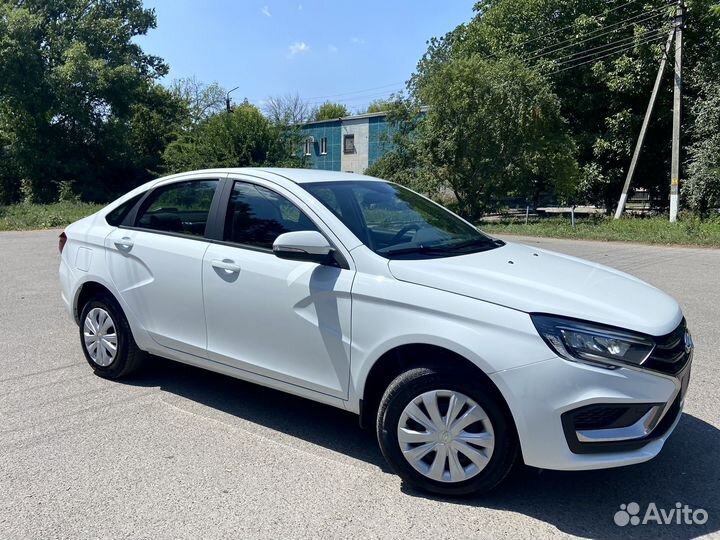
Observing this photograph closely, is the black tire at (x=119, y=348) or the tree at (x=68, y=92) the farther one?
the tree at (x=68, y=92)

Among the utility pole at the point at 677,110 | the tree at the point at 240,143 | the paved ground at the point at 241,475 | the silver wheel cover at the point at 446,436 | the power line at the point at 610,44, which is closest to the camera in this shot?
the paved ground at the point at 241,475

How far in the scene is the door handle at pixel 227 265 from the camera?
3754 millimetres

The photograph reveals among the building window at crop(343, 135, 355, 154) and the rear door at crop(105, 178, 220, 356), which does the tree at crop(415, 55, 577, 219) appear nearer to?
the building window at crop(343, 135, 355, 154)

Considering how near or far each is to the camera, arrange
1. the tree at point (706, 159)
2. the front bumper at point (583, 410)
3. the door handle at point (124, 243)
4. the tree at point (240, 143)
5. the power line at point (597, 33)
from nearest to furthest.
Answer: the front bumper at point (583, 410)
the door handle at point (124, 243)
the tree at point (706, 159)
the power line at point (597, 33)
the tree at point (240, 143)

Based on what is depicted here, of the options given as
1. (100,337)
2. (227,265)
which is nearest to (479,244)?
(227,265)

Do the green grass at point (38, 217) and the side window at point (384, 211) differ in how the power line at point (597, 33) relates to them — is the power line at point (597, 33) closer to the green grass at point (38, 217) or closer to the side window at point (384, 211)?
the green grass at point (38, 217)

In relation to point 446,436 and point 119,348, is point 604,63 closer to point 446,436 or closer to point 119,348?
point 119,348

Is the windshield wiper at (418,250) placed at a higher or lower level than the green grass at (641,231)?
higher

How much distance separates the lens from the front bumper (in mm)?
2672

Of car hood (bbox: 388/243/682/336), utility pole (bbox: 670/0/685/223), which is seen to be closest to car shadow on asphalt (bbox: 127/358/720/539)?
car hood (bbox: 388/243/682/336)

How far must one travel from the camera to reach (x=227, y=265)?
A: 3.80m

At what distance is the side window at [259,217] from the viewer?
3.76m

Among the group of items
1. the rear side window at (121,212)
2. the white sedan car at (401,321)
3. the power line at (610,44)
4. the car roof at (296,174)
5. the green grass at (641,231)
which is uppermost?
the power line at (610,44)

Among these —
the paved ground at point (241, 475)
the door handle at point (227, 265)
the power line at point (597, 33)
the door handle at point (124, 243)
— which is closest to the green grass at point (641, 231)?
the power line at point (597, 33)
